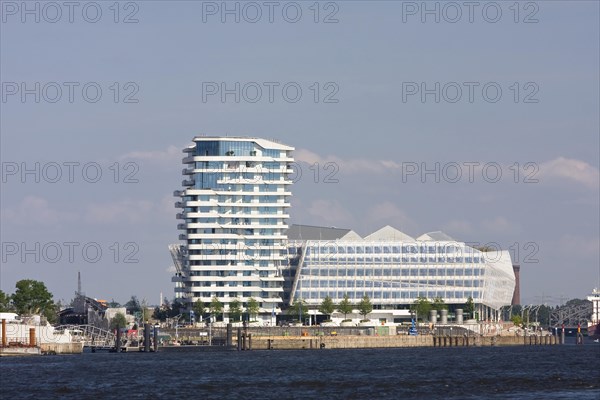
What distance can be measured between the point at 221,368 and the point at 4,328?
50.6 metres

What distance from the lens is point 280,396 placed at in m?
110

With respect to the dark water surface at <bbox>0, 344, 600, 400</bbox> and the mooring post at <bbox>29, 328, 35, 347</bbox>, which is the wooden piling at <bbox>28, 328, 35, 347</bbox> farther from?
the dark water surface at <bbox>0, 344, 600, 400</bbox>

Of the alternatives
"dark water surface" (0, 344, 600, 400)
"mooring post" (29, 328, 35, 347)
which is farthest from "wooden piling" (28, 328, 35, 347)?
"dark water surface" (0, 344, 600, 400)

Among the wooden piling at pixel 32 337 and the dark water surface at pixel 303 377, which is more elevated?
the wooden piling at pixel 32 337

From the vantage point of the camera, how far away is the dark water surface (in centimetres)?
11162

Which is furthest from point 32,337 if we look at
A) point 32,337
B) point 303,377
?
→ point 303,377

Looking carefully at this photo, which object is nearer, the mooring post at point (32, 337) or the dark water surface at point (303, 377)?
the dark water surface at point (303, 377)

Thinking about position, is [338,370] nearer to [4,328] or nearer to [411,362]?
[411,362]

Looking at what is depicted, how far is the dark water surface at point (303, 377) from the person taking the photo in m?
112

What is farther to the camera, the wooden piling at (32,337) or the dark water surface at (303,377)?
the wooden piling at (32,337)

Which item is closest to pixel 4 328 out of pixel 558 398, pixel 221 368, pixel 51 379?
pixel 221 368

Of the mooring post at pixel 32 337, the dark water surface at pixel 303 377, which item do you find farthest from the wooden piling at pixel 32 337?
the dark water surface at pixel 303 377

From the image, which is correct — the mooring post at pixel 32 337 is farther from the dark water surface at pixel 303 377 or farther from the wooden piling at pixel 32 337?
the dark water surface at pixel 303 377

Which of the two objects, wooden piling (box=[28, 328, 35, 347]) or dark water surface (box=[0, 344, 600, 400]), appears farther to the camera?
wooden piling (box=[28, 328, 35, 347])
